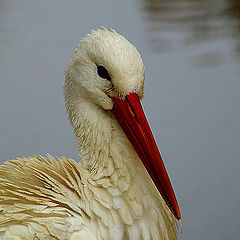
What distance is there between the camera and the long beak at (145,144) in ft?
5.44

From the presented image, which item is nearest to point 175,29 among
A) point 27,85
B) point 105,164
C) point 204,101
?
point 204,101

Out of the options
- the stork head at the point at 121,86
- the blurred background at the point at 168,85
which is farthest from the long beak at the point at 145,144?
the blurred background at the point at 168,85

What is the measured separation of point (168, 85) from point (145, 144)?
2.02 metres

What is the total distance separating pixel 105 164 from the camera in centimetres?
175

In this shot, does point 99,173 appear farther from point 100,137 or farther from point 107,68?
point 107,68

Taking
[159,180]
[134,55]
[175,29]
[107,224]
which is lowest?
[107,224]

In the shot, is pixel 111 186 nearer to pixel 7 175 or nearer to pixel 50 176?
pixel 50 176

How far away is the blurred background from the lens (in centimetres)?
300

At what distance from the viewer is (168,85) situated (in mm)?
3641

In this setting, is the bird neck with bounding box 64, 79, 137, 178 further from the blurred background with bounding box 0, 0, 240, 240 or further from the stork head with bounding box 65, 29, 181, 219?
the blurred background with bounding box 0, 0, 240, 240

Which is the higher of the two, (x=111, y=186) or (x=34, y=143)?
(x=34, y=143)

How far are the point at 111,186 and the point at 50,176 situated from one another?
22 cm

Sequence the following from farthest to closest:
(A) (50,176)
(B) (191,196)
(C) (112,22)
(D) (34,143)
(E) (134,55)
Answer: (C) (112,22)
(D) (34,143)
(B) (191,196)
(A) (50,176)
(E) (134,55)

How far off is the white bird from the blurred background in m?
1.14
